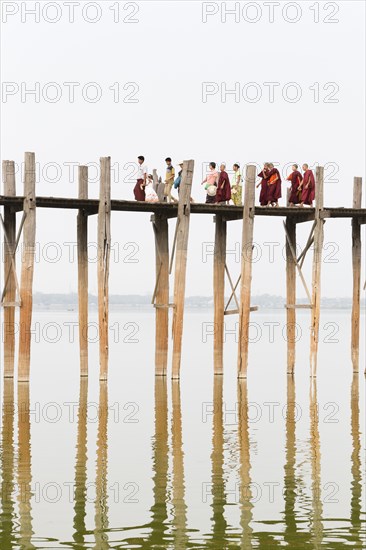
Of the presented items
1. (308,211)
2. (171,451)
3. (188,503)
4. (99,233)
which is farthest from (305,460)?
(308,211)

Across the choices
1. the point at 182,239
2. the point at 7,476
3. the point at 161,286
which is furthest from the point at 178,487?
the point at 161,286

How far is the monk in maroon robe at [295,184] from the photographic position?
2388cm

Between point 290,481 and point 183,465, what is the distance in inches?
60.2

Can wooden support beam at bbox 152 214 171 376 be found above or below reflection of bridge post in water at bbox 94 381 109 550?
above

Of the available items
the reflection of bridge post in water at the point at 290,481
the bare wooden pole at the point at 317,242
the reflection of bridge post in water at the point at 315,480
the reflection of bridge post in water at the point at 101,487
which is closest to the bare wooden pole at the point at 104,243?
the reflection of bridge post in water at the point at 101,487

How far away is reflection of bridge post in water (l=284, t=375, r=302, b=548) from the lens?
10914 mm

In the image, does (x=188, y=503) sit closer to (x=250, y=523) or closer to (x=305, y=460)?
(x=250, y=523)

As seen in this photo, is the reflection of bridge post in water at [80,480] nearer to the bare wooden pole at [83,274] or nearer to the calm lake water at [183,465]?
the calm lake water at [183,465]

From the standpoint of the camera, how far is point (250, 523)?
444 inches

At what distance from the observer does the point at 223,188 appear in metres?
23.5

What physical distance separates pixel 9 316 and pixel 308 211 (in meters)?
6.39

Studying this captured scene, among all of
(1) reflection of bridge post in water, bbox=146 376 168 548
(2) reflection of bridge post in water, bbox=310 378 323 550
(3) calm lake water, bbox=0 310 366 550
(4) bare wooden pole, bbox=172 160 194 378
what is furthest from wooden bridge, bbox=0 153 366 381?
(2) reflection of bridge post in water, bbox=310 378 323 550

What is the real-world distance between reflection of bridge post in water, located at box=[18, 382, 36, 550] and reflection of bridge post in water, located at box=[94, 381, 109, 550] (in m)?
0.63

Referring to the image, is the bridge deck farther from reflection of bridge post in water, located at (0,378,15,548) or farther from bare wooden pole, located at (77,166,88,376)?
reflection of bridge post in water, located at (0,378,15,548)
